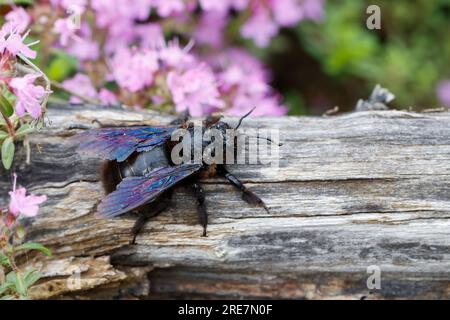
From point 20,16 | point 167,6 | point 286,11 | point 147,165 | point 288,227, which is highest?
point 286,11

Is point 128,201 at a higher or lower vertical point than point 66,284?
higher

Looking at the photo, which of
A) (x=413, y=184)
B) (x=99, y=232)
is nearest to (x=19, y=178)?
(x=99, y=232)

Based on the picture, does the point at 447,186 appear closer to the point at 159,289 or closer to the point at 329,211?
the point at 329,211

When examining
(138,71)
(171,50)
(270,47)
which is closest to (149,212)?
(138,71)

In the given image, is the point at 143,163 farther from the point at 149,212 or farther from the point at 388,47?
the point at 388,47

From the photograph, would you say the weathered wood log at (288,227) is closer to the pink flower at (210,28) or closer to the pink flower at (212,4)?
the pink flower at (212,4)

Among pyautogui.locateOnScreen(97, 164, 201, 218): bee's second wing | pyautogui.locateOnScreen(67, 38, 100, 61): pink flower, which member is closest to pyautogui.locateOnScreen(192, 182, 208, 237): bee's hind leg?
pyautogui.locateOnScreen(97, 164, 201, 218): bee's second wing

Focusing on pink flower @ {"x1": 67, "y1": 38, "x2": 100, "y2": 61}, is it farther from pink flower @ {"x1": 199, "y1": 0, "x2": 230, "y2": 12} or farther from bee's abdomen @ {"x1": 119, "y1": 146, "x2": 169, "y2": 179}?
bee's abdomen @ {"x1": 119, "y1": 146, "x2": 169, "y2": 179}
